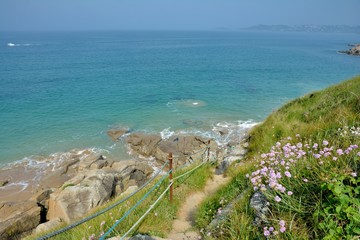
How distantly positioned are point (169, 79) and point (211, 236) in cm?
4626

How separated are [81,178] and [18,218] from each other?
4.79 m

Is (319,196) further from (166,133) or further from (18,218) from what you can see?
(166,133)

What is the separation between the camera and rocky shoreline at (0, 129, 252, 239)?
12.8 metres

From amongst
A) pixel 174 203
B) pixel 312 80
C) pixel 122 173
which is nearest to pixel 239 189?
pixel 174 203

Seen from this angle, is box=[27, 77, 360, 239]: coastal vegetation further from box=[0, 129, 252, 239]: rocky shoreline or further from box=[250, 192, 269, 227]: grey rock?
box=[0, 129, 252, 239]: rocky shoreline

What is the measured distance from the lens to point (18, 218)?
42.4 feet

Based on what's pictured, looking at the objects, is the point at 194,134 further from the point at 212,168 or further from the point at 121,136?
the point at 212,168

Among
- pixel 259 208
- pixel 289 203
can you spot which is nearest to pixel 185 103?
pixel 259 208

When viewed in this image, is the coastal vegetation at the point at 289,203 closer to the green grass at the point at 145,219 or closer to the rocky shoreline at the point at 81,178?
the green grass at the point at 145,219

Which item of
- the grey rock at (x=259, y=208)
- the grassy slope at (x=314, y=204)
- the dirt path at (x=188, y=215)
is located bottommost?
the dirt path at (x=188, y=215)

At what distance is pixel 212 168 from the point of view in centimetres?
1044

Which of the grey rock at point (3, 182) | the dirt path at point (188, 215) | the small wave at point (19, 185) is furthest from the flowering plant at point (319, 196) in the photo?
the grey rock at point (3, 182)

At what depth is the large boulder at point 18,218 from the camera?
12289mm

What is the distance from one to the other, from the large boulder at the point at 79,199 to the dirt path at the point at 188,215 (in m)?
6.96
